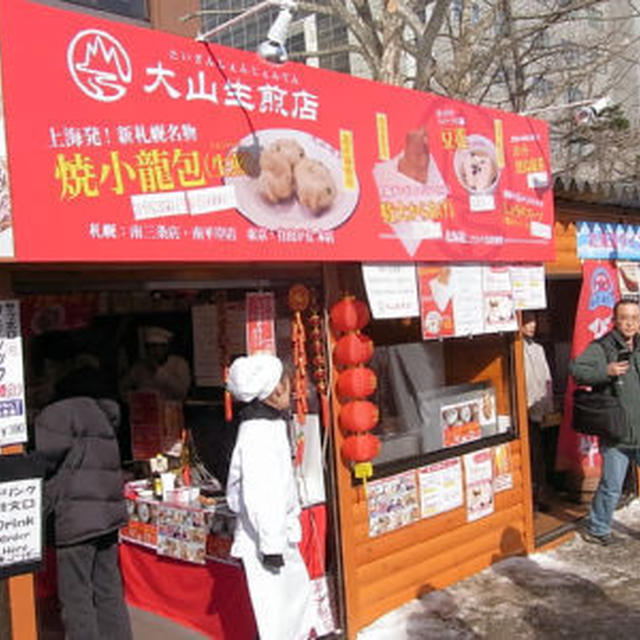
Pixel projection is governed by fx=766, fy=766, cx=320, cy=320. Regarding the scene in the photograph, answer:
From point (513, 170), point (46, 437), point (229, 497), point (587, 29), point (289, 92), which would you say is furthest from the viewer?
point (587, 29)

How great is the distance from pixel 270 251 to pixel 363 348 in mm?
961

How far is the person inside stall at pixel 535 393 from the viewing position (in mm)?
7312

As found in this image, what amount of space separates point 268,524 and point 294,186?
187cm

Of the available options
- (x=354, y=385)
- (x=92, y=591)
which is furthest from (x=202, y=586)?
(x=354, y=385)

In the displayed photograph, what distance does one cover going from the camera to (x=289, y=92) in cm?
441

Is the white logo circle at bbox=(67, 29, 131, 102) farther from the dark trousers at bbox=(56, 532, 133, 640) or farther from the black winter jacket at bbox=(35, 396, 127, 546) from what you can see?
the dark trousers at bbox=(56, 532, 133, 640)

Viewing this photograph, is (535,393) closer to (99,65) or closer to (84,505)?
(84,505)

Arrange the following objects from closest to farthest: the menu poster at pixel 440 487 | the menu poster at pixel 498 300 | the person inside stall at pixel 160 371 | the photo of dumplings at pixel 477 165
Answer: the menu poster at pixel 440 487, the photo of dumplings at pixel 477 165, the person inside stall at pixel 160 371, the menu poster at pixel 498 300

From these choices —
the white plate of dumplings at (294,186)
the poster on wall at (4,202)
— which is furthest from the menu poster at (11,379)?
the white plate of dumplings at (294,186)

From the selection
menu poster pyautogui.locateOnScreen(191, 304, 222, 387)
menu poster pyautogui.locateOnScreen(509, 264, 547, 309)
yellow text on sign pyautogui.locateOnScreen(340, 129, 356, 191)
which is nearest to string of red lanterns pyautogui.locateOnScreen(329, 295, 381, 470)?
yellow text on sign pyautogui.locateOnScreen(340, 129, 356, 191)

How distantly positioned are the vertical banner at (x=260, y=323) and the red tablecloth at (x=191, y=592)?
1.32 m

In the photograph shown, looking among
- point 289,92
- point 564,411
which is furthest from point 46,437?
point 564,411

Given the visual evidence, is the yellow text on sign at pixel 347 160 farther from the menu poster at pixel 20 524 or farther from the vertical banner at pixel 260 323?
the menu poster at pixel 20 524

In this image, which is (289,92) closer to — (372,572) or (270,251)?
(270,251)
